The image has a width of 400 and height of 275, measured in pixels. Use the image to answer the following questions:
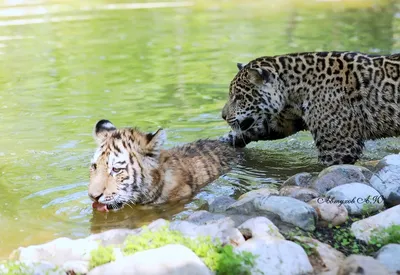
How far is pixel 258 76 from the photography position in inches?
369

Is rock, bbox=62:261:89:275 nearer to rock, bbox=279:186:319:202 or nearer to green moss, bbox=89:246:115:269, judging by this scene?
green moss, bbox=89:246:115:269

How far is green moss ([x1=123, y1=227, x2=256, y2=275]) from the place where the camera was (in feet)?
18.6

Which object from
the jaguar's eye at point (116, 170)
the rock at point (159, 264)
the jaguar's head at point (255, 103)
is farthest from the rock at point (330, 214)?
the jaguar's head at point (255, 103)

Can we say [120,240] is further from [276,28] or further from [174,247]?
[276,28]

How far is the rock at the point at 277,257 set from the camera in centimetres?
573

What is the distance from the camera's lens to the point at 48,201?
29.0 feet

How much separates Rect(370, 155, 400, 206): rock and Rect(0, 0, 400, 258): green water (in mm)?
1871

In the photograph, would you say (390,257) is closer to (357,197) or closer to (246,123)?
(357,197)

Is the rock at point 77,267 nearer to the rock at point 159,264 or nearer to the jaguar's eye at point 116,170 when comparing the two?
the rock at point 159,264

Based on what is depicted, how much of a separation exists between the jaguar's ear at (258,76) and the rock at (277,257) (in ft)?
12.1

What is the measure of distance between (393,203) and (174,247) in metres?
2.69

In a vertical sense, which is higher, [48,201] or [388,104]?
[388,104]

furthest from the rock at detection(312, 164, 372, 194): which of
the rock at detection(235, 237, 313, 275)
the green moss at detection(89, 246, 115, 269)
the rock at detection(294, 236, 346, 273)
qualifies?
the green moss at detection(89, 246, 115, 269)

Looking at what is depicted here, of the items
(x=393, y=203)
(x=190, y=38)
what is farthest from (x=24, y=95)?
(x=393, y=203)
